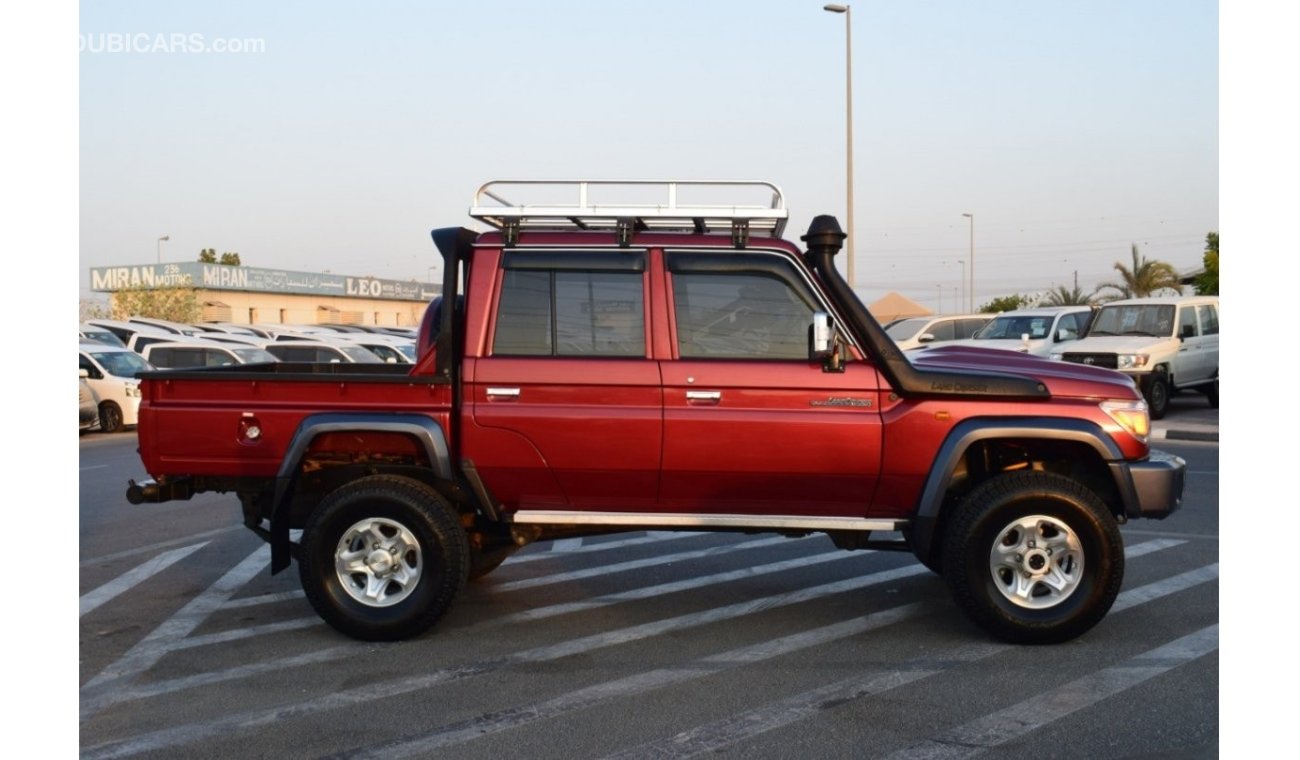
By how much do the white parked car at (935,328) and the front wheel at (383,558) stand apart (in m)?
19.4

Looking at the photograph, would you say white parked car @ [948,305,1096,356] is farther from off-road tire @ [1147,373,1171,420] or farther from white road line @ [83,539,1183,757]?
white road line @ [83,539,1183,757]

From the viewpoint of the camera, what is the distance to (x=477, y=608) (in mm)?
7129

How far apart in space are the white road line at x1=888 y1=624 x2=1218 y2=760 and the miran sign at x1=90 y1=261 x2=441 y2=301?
57014 mm

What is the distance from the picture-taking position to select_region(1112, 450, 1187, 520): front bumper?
20.9 feet

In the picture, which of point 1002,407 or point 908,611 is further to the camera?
point 908,611

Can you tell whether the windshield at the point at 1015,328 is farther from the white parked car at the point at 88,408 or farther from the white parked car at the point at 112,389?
the white parked car at the point at 88,408

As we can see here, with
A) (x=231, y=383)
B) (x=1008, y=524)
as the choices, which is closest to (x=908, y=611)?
(x=1008, y=524)

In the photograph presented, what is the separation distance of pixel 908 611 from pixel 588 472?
6.49 feet

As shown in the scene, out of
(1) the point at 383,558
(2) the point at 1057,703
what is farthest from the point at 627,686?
(2) the point at 1057,703

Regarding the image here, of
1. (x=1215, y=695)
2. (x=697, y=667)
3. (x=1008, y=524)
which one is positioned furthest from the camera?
(x=1008, y=524)

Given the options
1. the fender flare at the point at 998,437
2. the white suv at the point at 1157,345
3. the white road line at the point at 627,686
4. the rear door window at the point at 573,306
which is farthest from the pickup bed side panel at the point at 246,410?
the white suv at the point at 1157,345

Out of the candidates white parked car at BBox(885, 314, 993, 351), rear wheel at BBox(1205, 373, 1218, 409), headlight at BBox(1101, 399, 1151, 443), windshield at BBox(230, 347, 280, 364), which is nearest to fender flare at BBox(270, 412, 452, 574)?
headlight at BBox(1101, 399, 1151, 443)

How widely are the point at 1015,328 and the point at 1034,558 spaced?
19.3m
